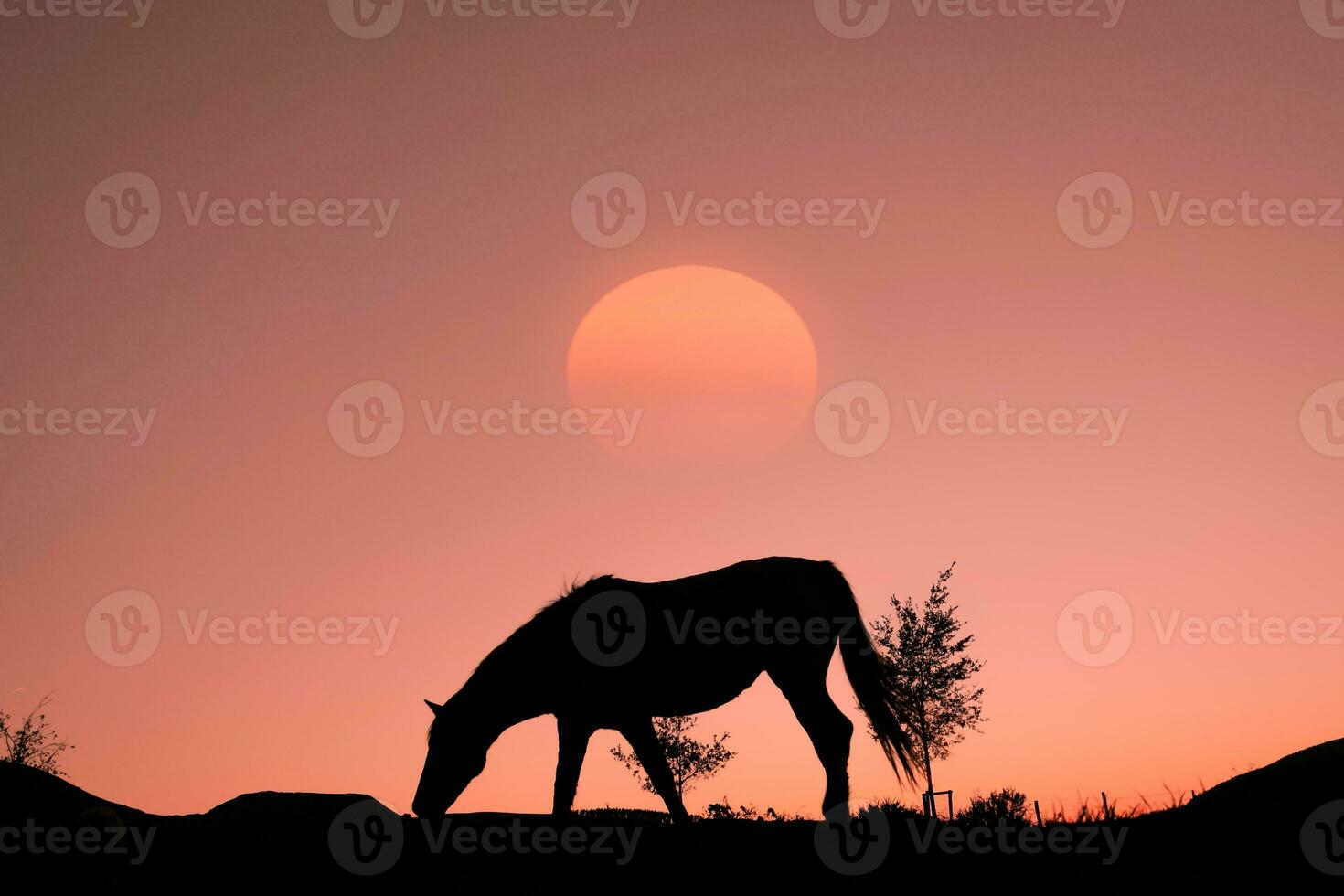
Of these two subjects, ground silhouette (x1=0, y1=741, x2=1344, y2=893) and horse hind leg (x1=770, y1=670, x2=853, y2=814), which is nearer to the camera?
ground silhouette (x1=0, y1=741, x2=1344, y2=893)

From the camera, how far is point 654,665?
13.7 meters

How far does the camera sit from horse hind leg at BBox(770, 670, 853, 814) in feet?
41.2

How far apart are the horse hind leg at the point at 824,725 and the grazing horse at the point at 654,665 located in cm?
2

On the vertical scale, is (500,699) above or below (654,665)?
below

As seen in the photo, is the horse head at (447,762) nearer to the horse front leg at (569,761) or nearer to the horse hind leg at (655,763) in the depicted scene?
the horse front leg at (569,761)

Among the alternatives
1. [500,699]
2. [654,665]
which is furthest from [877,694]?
[500,699]

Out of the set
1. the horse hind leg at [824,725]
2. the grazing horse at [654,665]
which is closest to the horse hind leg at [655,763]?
the grazing horse at [654,665]

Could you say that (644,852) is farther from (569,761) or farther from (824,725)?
(824,725)

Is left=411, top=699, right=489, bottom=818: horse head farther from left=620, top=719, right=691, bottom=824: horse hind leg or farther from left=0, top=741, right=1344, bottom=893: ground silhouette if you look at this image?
A: left=620, top=719, right=691, bottom=824: horse hind leg

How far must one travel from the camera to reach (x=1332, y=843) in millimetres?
7371

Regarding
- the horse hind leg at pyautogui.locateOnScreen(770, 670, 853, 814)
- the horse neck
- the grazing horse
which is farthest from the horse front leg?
the horse hind leg at pyautogui.locateOnScreen(770, 670, 853, 814)

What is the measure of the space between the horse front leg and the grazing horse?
0.03m

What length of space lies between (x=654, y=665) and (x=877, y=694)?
3.07 metres

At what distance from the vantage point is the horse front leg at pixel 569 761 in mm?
12859
